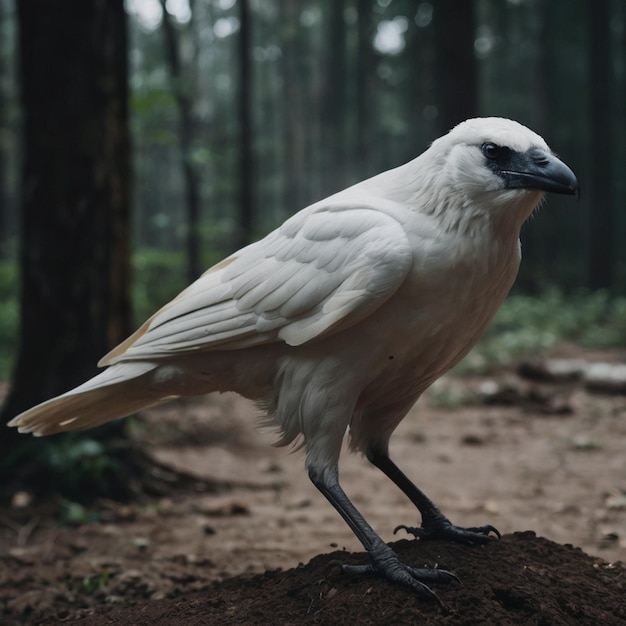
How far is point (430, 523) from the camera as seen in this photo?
3213 mm

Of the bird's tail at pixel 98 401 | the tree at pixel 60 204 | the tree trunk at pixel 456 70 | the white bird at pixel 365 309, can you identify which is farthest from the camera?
the tree trunk at pixel 456 70

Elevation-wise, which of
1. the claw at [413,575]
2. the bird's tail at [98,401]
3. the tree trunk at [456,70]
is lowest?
the claw at [413,575]

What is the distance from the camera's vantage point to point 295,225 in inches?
123

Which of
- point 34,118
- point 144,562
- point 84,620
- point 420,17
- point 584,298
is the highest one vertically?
point 420,17

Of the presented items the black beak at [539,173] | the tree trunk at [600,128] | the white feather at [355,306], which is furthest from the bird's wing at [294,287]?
the tree trunk at [600,128]

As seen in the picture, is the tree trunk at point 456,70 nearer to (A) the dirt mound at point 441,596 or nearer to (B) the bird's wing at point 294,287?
(B) the bird's wing at point 294,287

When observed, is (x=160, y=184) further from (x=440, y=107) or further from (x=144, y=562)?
(x=144, y=562)

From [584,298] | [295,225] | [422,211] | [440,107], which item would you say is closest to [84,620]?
[295,225]

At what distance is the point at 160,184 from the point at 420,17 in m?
32.7

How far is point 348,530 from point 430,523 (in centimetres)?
182

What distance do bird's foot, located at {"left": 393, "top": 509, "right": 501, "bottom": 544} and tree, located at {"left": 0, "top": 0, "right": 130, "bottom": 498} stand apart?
2.83 meters

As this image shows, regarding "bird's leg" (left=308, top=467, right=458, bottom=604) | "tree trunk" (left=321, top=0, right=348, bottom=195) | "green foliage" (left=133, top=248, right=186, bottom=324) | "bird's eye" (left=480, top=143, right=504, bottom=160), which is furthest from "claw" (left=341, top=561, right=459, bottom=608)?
"tree trunk" (left=321, top=0, right=348, bottom=195)

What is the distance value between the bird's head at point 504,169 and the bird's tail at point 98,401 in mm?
1591

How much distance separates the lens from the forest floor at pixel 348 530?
2.71 metres
